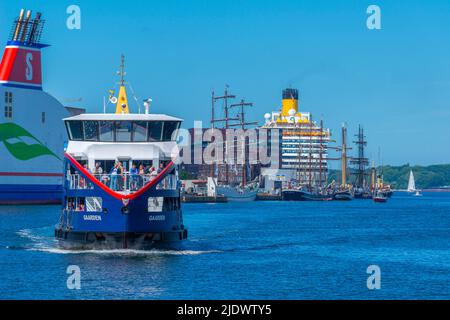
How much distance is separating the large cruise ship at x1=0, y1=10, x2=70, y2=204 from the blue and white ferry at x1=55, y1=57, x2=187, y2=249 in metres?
53.9

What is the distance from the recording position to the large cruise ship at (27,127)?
102 metres

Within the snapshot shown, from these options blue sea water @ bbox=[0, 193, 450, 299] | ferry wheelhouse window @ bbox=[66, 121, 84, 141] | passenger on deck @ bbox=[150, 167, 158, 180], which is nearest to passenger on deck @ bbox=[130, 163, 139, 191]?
passenger on deck @ bbox=[150, 167, 158, 180]

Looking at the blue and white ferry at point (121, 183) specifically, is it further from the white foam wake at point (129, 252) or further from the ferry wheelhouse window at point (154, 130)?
the white foam wake at point (129, 252)

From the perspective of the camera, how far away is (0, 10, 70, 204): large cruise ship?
335 feet

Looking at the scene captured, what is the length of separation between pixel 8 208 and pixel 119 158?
53257 mm

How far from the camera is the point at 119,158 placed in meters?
48.6

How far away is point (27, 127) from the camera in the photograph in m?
105

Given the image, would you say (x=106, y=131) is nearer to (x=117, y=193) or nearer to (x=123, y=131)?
(x=123, y=131)

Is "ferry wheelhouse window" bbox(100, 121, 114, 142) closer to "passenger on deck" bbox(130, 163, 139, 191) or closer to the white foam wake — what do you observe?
"passenger on deck" bbox(130, 163, 139, 191)

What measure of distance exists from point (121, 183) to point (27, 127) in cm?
6077

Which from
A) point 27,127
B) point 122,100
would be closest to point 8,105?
point 27,127

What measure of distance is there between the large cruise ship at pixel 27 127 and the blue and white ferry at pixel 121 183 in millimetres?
53912
